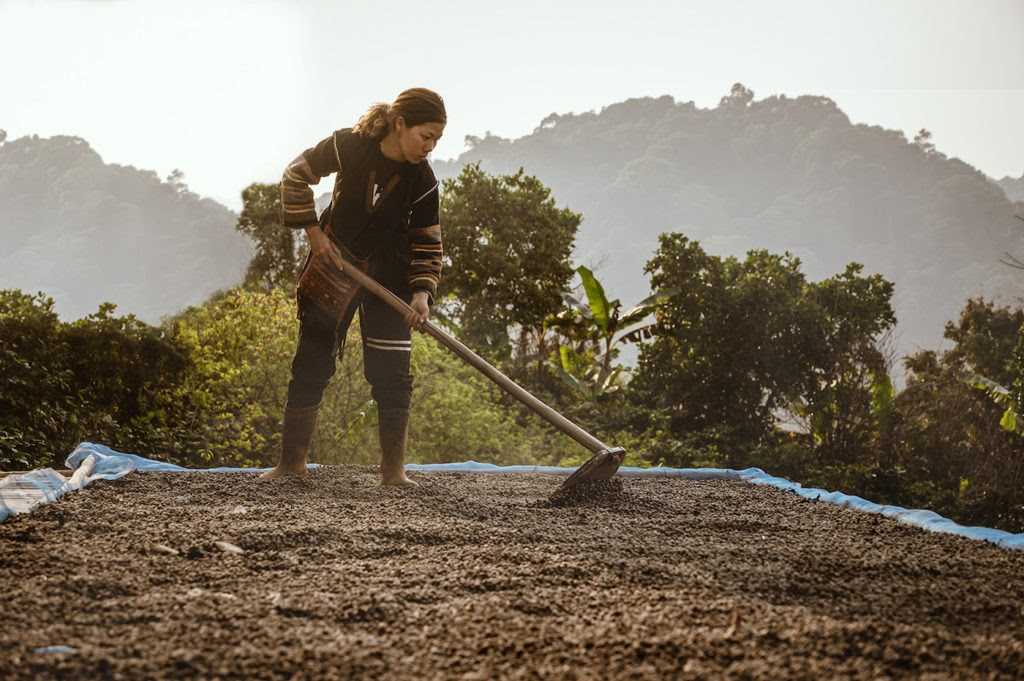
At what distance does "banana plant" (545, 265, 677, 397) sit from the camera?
9.57 meters

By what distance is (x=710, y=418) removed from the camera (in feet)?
31.2

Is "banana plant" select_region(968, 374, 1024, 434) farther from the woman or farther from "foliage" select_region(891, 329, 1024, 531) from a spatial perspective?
the woman

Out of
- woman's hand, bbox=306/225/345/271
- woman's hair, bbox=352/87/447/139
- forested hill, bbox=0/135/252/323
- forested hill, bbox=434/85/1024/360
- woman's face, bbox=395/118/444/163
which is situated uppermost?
forested hill, bbox=434/85/1024/360

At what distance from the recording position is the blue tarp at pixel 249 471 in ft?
9.61

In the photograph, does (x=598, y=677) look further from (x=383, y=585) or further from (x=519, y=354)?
(x=519, y=354)

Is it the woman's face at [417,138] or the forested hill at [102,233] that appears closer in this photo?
the woman's face at [417,138]

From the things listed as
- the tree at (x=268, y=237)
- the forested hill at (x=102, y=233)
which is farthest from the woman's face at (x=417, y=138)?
the forested hill at (x=102, y=233)

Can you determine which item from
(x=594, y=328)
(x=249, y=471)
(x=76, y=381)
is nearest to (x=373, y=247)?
(x=249, y=471)

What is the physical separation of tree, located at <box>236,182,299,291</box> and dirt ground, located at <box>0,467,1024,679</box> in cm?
928

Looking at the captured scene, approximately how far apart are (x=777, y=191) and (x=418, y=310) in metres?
75.1

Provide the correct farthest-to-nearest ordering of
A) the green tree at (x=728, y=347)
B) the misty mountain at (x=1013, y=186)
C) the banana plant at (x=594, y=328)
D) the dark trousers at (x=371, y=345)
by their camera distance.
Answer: the misty mountain at (x=1013, y=186), the banana plant at (x=594, y=328), the green tree at (x=728, y=347), the dark trousers at (x=371, y=345)

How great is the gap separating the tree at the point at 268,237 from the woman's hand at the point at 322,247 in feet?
29.0

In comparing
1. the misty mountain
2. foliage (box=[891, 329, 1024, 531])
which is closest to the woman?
foliage (box=[891, 329, 1024, 531])

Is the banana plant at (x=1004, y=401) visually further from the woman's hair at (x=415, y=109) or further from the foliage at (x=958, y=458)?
the woman's hair at (x=415, y=109)
